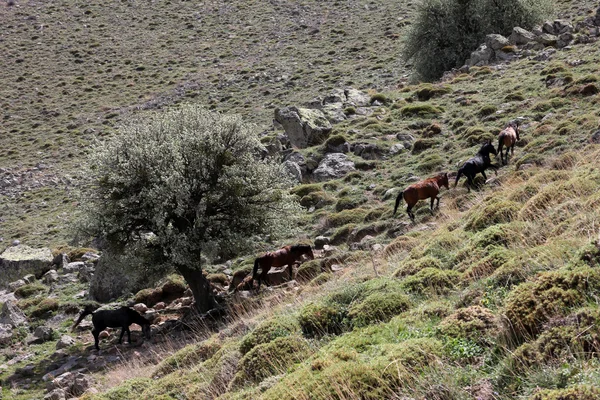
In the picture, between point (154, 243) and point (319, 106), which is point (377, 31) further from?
point (154, 243)

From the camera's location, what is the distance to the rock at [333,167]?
29.6 m

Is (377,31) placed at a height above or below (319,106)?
above

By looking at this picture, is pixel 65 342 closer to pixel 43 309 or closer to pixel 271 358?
pixel 43 309

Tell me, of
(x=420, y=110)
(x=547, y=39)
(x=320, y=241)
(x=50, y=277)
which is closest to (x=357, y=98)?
(x=420, y=110)

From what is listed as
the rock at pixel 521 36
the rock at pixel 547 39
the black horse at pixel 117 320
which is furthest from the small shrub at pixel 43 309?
the rock at pixel 521 36

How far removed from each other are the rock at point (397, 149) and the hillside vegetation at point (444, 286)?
359 mm

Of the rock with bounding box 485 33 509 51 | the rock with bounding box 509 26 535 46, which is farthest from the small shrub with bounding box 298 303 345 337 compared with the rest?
the rock with bounding box 509 26 535 46

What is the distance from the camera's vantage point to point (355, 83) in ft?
164

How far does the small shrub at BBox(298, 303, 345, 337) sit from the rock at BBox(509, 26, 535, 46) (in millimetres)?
37930

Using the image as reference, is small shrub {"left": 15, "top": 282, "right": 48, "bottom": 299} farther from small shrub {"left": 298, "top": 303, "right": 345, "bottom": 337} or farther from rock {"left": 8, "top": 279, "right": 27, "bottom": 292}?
small shrub {"left": 298, "top": 303, "right": 345, "bottom": 337}

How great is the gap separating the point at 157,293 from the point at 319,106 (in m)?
20.1

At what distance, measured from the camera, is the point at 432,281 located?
9.50 m

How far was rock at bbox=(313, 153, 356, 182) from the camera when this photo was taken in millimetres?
29578

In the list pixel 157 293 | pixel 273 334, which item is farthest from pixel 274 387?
pixel 157 293
